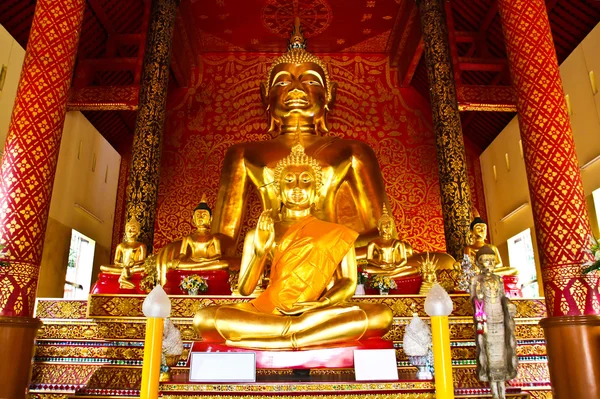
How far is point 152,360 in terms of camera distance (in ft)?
3.85

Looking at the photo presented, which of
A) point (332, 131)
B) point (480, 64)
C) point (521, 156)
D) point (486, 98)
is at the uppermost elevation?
point (480, 64)

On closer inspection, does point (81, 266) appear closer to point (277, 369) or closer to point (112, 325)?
Result: point (112, 325)

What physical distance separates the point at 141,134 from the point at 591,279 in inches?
148

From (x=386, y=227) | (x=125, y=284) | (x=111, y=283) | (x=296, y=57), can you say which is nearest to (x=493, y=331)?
(x=386, y=227)

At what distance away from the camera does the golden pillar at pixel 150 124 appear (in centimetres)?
462

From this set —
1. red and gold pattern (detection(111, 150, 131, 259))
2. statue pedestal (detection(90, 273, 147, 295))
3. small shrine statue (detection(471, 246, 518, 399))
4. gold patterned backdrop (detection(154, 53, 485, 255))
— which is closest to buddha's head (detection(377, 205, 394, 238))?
small shrine statue (detection(471, 246, 518, 399))

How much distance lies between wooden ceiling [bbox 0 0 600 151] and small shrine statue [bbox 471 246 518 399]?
352 centimetres

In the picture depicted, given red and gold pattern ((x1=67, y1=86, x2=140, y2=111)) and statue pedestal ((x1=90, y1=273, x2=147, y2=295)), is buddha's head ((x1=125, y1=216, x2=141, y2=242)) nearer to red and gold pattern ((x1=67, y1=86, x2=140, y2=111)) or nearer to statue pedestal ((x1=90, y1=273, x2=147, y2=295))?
statue pedestal ((x1=90, y1=273, x2=147, y2=295))

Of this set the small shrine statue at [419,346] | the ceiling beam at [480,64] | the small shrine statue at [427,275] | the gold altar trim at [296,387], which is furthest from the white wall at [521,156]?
the gold altar trim at [296,387]

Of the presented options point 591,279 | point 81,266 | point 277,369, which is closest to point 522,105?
point 591,279

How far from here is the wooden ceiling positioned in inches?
227

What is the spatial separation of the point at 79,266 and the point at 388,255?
13.9 ft

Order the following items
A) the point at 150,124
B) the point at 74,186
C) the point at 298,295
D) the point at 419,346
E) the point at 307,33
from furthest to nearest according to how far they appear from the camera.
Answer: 1. the point at 307,33
2. the point at 74,186
3. the point at 150,124
4. the point at 298,295
5. the point at 419,346

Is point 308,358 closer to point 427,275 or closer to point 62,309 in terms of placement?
point 427,275
